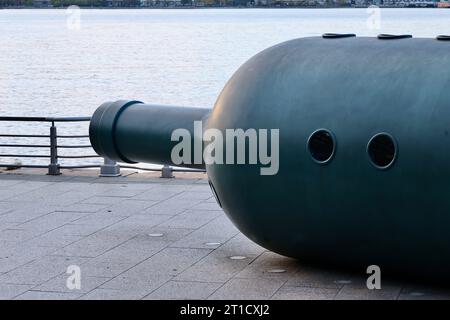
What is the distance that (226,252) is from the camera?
11.5 m

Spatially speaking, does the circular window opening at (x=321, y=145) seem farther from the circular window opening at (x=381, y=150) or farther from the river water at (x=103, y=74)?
the river water at (x=103, y=74)

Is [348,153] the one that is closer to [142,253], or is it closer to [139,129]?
[139,129]

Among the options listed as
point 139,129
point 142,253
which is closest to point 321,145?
point 139,129

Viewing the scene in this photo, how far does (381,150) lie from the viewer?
9.40m

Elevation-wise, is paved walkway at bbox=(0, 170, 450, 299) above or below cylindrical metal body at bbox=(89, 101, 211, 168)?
below

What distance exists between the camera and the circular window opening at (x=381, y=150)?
9.34 meters

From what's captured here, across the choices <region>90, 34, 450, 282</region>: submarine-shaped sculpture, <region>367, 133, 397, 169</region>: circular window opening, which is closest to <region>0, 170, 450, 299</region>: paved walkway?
<region>90, 34, 450, 282</region>: submarine-shaped sculpture

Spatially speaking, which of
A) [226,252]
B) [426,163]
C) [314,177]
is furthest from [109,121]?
[426,163]

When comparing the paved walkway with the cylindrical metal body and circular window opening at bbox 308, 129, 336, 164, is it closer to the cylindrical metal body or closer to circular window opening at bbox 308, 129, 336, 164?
the cylindrical metal body

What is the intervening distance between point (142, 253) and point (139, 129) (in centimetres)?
130

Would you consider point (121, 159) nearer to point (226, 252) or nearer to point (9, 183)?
point (226, 252)

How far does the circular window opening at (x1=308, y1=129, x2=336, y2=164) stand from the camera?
9672mm

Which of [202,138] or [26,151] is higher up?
[202,138]
